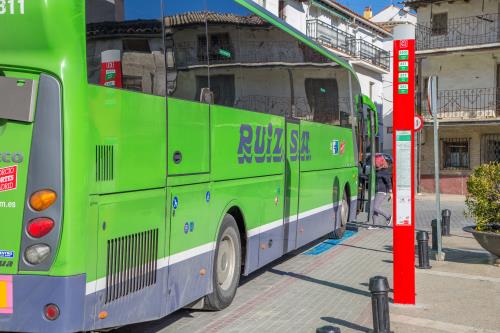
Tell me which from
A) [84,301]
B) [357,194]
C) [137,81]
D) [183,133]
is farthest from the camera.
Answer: [357,194]

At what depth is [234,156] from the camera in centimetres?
742

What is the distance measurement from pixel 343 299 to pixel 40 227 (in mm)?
4700

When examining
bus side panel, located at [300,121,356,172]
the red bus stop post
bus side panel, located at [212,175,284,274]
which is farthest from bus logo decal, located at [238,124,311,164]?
the red bus stop post

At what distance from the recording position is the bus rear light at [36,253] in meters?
4.44

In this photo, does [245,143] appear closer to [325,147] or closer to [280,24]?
[280,24]

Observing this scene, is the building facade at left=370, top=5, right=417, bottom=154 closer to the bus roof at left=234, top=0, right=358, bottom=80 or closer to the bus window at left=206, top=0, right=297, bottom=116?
the bus roof at left=234, top=0, right=358, bottom=80

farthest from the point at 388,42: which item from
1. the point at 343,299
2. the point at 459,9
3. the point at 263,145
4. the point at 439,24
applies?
the point at 343,299

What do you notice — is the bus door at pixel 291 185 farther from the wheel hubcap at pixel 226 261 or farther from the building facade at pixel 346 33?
the building facade at pixel 346 33

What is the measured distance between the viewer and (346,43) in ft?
129

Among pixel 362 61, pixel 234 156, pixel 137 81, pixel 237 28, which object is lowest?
pixel 234 156

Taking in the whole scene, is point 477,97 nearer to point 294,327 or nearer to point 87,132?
point 294,327

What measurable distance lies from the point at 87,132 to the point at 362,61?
3633 centimetres

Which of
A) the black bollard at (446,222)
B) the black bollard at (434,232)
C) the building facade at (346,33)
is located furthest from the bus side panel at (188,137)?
the building facade at (346,33)

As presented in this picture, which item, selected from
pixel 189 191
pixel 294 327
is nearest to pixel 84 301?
pixel 189 191
